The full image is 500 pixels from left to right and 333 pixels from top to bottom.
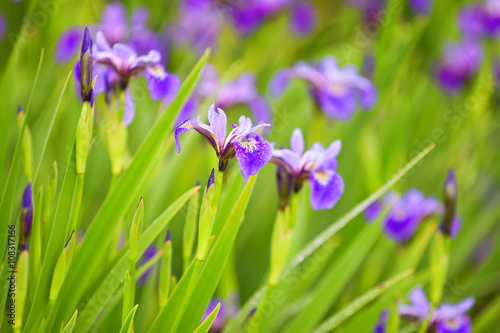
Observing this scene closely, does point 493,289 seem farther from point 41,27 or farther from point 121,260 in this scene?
point 41,27

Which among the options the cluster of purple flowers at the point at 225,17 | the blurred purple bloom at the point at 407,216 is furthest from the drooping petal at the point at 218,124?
the cluster of purple flowers at the point at 225,17

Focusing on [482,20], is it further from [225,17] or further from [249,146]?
[249,146]

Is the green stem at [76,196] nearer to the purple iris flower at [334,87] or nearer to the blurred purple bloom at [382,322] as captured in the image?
the blurred purple bloom at [382,322]

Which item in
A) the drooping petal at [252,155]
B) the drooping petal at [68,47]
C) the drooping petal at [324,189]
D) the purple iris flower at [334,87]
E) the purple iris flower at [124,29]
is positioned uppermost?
the purple iris flower at [124,29]

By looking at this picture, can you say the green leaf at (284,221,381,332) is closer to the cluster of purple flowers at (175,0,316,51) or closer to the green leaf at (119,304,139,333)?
the green leaf at (119,304,139,333)

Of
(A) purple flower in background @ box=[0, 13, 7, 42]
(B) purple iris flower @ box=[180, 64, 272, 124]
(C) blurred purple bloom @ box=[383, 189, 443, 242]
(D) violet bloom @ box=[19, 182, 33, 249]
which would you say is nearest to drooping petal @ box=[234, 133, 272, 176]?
(D) violet bloom @ box=[19, 182, 33, 249]

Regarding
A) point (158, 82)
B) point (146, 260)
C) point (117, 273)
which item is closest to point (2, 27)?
point (146, 260)
